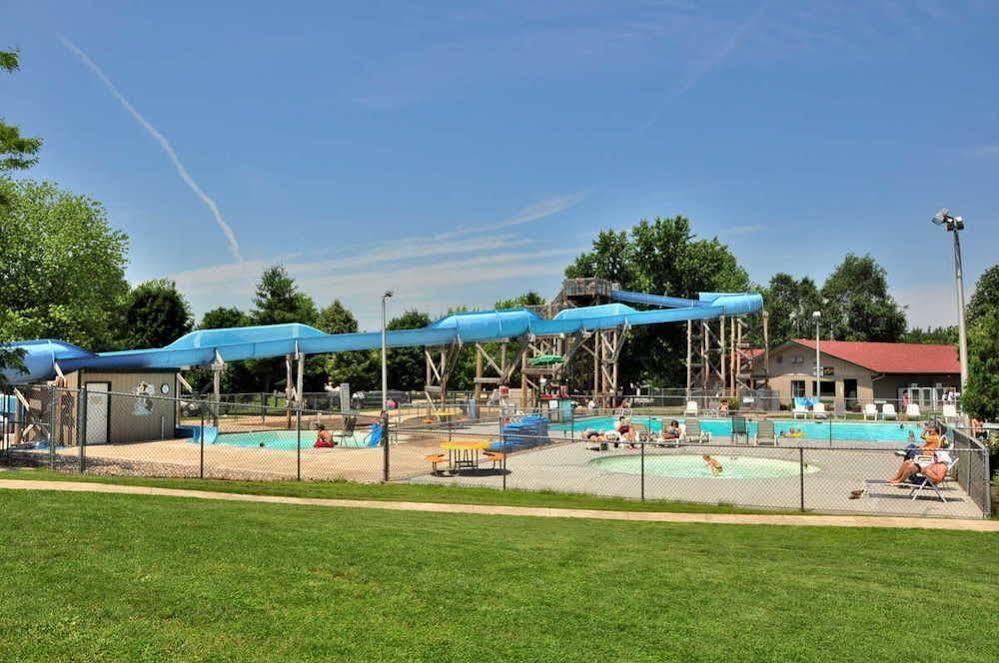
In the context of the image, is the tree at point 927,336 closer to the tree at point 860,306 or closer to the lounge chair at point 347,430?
the tree at point 860,306

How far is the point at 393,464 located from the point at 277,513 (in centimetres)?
1020

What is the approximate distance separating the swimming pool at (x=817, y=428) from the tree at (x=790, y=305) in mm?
64024

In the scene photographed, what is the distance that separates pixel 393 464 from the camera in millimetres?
21703

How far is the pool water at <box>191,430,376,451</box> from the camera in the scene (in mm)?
28578

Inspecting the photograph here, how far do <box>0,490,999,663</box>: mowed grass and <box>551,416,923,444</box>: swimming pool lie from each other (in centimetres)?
2304

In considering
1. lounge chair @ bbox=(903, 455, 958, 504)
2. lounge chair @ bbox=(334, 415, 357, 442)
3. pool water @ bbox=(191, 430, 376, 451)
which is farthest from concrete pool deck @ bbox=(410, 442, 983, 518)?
lounge chair @ bbox=(334, 415, 357, 442)

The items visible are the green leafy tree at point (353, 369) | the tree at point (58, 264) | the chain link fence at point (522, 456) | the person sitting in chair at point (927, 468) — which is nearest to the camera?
the person sitting in chair at point (927, 468)

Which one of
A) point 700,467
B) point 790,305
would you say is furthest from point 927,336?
point 700,467

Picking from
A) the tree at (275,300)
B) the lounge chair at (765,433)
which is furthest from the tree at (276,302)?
the lounge chair at (765,433)

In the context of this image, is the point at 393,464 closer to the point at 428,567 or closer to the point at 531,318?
the point at 428,567

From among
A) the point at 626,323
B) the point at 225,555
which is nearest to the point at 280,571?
the point at 225,555

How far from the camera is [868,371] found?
186 ft

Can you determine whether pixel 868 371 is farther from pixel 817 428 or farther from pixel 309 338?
pixel 309 338

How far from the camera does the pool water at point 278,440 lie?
2858 cm
